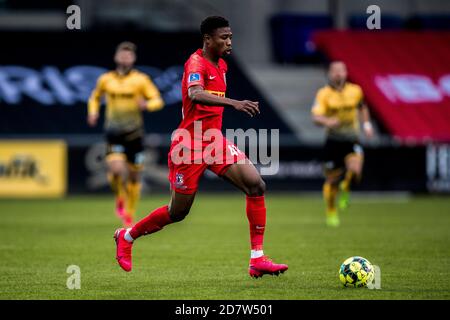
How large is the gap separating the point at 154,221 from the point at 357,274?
205 centimetres

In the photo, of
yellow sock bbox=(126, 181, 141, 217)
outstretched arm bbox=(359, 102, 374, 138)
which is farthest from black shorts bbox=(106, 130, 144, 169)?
outstretched arm bbox=(359, 102, 374, 138)

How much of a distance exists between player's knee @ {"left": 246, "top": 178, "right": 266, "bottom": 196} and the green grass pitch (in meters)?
0.80

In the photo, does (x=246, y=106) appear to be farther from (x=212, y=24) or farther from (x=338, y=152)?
(x=338, y=152)

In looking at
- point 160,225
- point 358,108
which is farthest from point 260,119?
point 160,225

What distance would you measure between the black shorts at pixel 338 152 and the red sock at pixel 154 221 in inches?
291

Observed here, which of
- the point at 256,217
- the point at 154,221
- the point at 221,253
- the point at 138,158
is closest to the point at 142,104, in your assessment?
the point at 138,158

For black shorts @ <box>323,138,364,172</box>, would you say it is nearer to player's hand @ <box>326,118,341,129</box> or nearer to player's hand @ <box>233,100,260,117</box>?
player's hand @ <box>326,118,341,129</box>

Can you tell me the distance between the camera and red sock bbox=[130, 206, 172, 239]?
9391mm

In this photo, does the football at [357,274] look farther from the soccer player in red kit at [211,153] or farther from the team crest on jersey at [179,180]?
the team crest on jersey at [179,180]

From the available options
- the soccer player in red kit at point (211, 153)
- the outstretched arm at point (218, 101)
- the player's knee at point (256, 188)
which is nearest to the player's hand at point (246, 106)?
the outstretched arm at point (218, 101)

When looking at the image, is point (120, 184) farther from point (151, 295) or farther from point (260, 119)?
point (260, 119)

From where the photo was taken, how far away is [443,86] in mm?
28344

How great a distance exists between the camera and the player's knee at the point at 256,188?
30.0 ft
